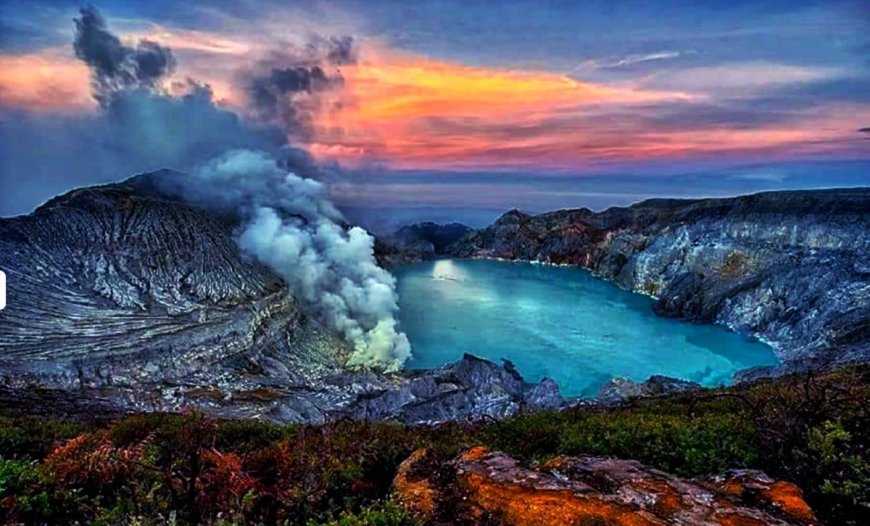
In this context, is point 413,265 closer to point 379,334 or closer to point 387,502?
point 379,334

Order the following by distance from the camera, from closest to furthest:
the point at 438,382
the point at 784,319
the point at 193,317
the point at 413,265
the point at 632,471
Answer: the point at 632,471 → the point at 438,382 → the point at 193,317 → the point at 784,319 → the point at 413,265

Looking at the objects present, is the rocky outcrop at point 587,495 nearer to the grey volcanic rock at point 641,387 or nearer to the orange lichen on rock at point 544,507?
the orange lichen on rock at point 544,507

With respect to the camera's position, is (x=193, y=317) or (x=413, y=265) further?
(x=413, y=265)

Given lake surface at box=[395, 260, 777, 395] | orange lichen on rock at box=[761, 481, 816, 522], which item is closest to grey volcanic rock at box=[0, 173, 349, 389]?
lake surface at box=[395, 260, 777, 395]

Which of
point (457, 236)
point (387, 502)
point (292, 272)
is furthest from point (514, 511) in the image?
point (457, 236)

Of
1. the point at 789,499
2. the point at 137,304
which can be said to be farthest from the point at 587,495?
the point at 137,304
